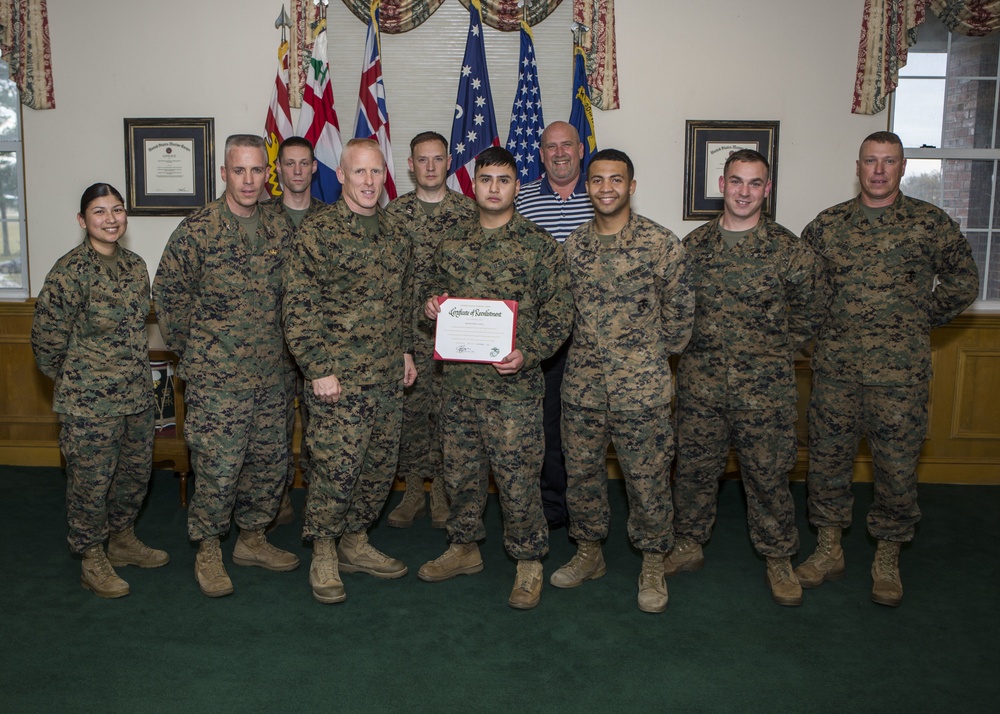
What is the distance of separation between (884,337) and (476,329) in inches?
64.8

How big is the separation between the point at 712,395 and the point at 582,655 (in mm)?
1116

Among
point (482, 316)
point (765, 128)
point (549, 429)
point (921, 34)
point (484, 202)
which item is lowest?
point (549, 429)

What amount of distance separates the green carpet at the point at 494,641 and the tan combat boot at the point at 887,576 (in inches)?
1.8

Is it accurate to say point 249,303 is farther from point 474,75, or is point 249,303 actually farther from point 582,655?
point 474,75

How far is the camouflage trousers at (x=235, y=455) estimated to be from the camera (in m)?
3.25

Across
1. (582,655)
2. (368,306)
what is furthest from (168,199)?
(582,655)

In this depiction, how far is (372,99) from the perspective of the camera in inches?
186

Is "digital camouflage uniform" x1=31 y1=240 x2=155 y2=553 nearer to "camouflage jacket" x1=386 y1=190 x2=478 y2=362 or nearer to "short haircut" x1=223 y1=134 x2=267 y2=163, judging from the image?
"short haircut" x1=223 y1=134 x2=267 y2=163

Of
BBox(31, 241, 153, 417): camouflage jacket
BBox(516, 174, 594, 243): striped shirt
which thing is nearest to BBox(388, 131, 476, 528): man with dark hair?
BBox(516, 174, 594, 243): striped shirt

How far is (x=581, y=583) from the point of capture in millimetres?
3504

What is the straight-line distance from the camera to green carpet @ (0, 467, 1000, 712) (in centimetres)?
265

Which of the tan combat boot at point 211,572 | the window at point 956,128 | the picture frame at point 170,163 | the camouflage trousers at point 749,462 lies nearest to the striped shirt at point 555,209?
the camouflage trousers at point 749,462

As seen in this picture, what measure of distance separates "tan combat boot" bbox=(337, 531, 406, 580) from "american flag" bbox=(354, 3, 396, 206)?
6.75ft

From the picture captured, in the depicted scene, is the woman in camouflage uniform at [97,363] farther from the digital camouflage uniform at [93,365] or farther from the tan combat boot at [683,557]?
the tan combat boot at [683,557]
